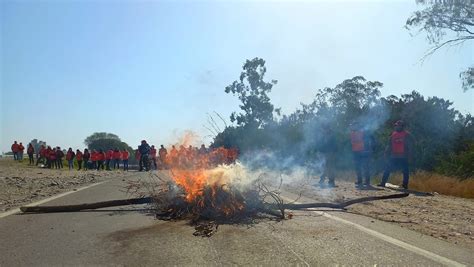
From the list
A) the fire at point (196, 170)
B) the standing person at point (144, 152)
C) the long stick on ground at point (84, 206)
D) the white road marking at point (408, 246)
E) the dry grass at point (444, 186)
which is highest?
the standing person at point (144, 152)

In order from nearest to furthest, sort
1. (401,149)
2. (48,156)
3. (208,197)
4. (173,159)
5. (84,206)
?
(208,197) < (84,206) < (173,159) < (401,149) < (48,156)

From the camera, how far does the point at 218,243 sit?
5949 mm

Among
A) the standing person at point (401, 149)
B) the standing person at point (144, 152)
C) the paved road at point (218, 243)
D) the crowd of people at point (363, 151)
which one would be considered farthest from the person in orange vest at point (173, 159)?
the standing person at point (144, 152)

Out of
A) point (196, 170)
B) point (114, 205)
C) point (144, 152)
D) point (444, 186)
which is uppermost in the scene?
point (144, 152)

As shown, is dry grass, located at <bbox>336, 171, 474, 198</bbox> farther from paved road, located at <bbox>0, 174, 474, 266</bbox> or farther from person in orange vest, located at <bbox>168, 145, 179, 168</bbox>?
person in orange vest, located at <bbox>168, 145, 179, 168</bbox>

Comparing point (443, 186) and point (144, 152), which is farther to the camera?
point (144, 152)

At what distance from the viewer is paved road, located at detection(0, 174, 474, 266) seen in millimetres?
5145

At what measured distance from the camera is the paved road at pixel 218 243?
514 cm

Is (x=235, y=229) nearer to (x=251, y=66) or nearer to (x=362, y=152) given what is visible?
(x=362, y=152)

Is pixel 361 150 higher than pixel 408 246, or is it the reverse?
pixel 361 150

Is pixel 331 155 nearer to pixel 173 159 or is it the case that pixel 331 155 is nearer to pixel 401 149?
pixel 401 149

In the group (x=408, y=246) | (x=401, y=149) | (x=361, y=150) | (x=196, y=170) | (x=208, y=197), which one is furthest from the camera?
(x=361, y=150)

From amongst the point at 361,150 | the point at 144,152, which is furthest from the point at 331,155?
the point at 144,152

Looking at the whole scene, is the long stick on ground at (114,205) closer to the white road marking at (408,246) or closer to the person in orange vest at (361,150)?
the white road marking at (408,246)
